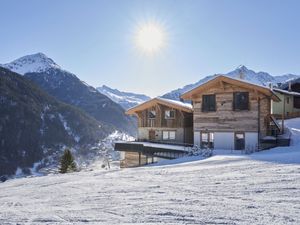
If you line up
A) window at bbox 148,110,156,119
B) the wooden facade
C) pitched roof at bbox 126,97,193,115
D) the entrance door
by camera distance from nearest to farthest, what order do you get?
pitched roof at bbox 126,97,193,115 → the wooden facade → window at bbox 148,110,156,119 → the entrance door

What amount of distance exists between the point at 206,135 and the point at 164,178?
51.3 feet

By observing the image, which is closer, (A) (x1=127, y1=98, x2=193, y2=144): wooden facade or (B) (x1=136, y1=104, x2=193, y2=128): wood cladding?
(A) (x1=127, y1=98, x2=193, y2=144): wooden facade

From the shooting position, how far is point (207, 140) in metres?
29.2

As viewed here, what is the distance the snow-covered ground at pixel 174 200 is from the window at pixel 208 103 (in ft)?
46.2

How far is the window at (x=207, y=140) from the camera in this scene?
28894 mm

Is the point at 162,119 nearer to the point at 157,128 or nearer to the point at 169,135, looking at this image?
the point at 157,128

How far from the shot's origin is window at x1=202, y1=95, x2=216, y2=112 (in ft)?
94.6

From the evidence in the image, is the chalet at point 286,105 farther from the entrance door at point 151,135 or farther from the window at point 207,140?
the entrance door at point 151,135

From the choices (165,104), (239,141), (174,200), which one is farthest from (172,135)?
(174,200)

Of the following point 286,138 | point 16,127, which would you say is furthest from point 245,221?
point 16,127

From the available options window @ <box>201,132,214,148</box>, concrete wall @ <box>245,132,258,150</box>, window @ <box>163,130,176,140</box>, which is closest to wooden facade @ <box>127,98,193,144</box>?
window @ <box>163,130,176,140</box>

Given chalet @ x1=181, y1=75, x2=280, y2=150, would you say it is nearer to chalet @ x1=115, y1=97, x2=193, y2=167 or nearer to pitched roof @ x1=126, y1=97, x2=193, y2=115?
pitched roof @ x1=126, y1=97, x2=193, y2=115

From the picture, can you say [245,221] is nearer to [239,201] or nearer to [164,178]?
[239,201]

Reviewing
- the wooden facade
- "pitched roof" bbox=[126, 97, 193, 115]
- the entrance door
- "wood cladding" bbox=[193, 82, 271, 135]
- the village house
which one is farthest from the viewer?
the entrance door
